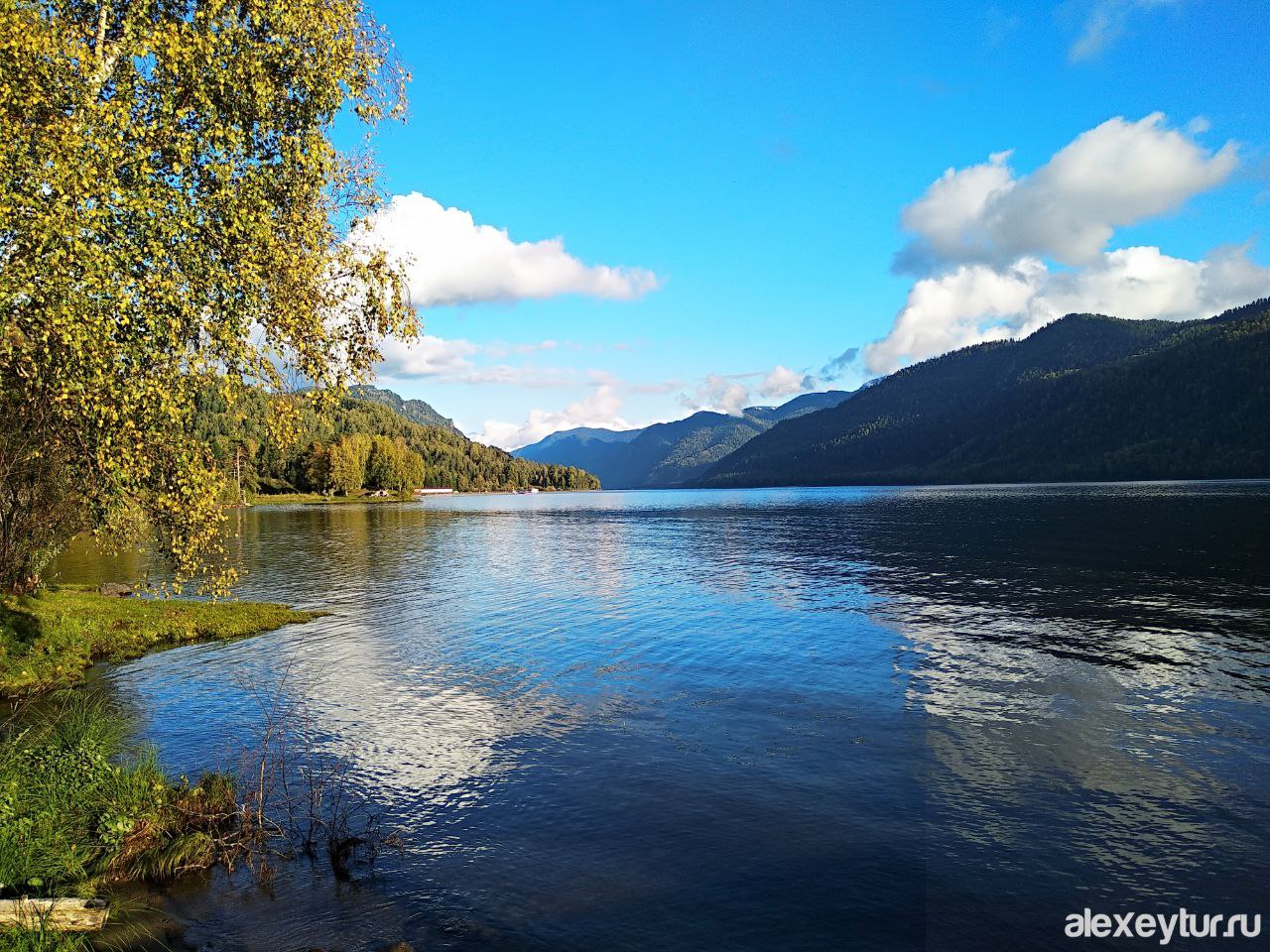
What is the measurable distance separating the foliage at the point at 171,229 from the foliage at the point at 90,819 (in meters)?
5.74

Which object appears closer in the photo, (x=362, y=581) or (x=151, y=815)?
(x=151, y=815)

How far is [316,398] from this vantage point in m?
19.3

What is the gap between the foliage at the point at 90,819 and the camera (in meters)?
13.9

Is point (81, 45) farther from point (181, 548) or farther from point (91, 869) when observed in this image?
point (91, 869)

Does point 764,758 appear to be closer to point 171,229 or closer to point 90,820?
point 90,820

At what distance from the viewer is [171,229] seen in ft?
48.4

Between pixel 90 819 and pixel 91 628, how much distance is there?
2531 cm

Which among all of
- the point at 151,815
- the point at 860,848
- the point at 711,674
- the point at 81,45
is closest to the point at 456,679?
the point at 711,674

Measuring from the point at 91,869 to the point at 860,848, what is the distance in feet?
53.6

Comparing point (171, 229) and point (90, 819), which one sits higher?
point (171, 229)

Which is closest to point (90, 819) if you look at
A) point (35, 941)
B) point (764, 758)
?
point (35, 941)

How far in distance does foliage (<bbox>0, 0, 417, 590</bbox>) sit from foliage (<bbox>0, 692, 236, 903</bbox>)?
574cm

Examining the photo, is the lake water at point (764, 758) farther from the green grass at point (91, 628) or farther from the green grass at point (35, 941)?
the green grass at point (35, 941)

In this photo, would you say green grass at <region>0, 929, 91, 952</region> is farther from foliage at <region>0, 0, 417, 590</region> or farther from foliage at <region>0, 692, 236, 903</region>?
foliage at <region>0, 0, 417, 590</region>
